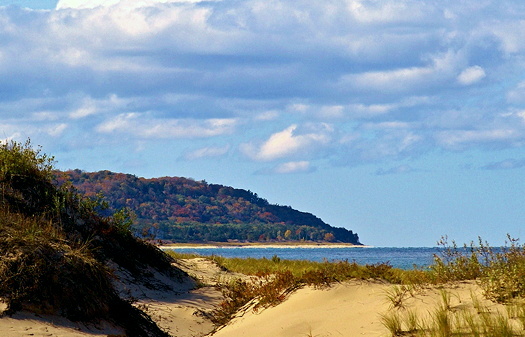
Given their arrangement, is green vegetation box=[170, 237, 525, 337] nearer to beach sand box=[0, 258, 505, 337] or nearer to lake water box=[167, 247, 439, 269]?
beach sand box=[0, 258, 505, 337]

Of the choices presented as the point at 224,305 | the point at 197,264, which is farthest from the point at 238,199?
the point at 224,305

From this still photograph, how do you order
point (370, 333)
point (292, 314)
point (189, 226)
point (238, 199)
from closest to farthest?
point (370, 333)
point (292, 314)
point (189, 226)
point (238, 199)

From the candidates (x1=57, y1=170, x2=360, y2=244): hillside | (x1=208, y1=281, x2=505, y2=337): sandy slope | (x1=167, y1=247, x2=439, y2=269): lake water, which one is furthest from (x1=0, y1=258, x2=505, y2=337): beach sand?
(x1=57, y1=170, x2=360, y2=244): hillside

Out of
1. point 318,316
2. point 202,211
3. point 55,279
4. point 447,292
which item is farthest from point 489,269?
point 202,211

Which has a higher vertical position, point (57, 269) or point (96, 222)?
point (96, 222)

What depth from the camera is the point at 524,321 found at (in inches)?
377

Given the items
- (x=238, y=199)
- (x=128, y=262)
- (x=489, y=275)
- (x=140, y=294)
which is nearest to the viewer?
(x=489, y=275)

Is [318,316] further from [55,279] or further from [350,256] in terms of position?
[350,256]

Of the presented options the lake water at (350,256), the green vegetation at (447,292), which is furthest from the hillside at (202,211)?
the green vegetation at (447,292)

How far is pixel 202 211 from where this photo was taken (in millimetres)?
169875

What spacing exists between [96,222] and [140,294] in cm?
360

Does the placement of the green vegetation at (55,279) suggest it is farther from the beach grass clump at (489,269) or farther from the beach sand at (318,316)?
the beach grass clump at (489,269)

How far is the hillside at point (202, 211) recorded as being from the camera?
144m

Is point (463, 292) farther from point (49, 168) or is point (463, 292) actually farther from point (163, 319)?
point (49, 168)
